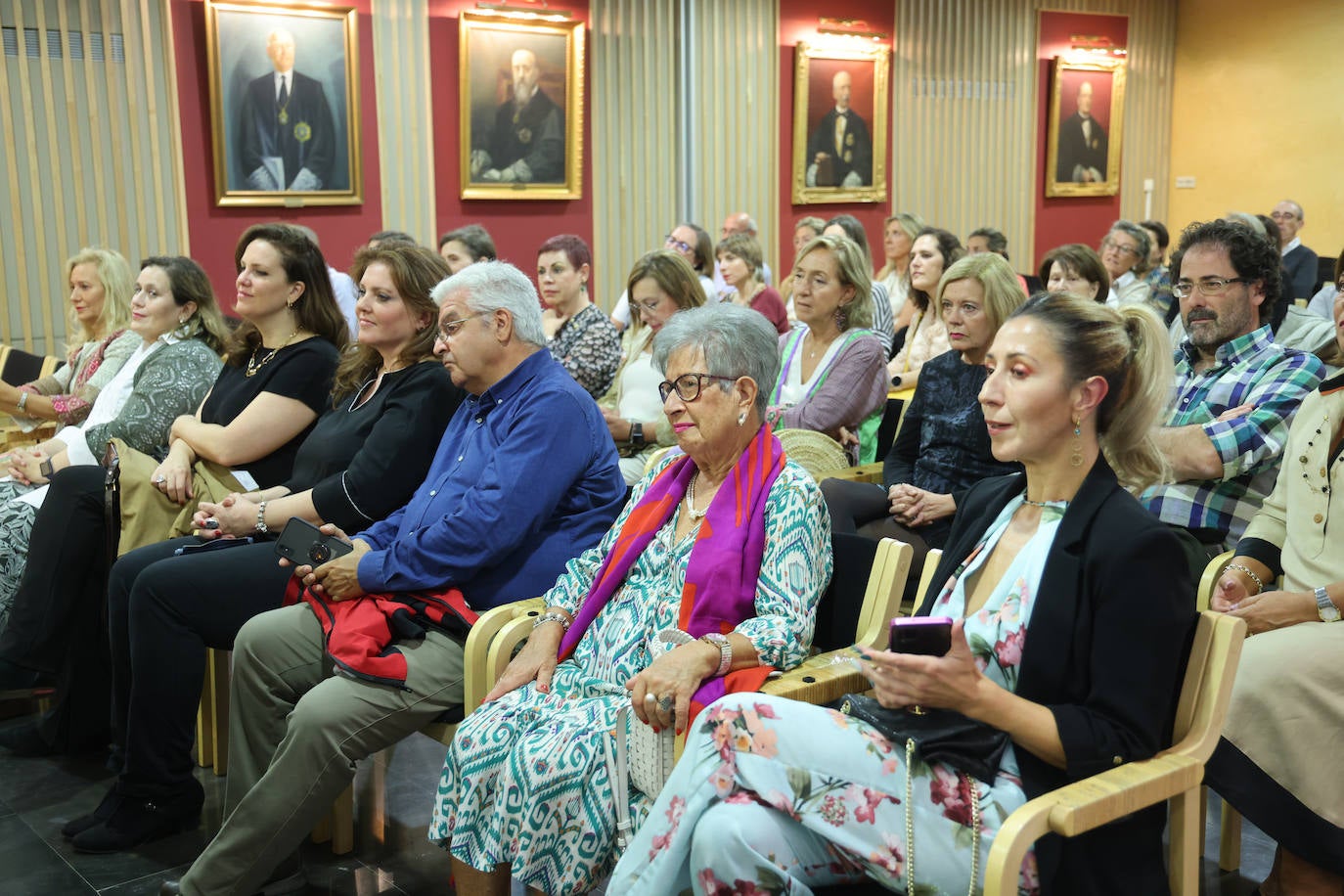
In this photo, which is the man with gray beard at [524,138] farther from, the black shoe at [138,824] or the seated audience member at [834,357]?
the black shoe at [138,824]

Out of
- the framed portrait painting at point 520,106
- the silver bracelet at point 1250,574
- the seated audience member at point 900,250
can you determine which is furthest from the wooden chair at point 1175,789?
the framed portrait painting at point 520,106

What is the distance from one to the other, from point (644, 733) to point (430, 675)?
2.32 feet

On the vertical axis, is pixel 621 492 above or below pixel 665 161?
below

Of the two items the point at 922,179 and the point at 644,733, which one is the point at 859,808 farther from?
the point at 922,179

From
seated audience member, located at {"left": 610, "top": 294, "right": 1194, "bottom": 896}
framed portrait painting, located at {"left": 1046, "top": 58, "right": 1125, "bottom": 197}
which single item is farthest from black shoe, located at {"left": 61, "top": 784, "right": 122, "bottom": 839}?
framed portrait painting, located at {"left": 1046, "top": 58, "right": 1125, "bottom": 197}

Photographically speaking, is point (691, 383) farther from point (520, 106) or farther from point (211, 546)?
point (520, 106)

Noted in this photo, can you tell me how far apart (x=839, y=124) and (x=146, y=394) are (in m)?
7.68

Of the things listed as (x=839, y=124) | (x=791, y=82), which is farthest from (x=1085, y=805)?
(x=839, y=124)

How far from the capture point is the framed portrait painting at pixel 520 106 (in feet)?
28.6

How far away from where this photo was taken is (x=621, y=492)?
10.6ft

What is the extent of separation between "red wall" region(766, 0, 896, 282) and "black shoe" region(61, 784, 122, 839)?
7.98 meters

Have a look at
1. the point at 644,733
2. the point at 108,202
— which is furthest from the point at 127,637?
the point at 108,202

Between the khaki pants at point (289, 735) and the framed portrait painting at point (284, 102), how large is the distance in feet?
18.5

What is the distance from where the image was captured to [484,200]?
8.96 meters
